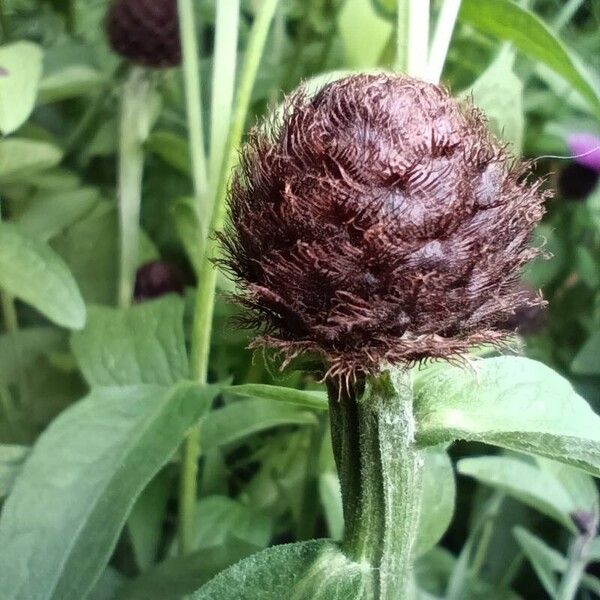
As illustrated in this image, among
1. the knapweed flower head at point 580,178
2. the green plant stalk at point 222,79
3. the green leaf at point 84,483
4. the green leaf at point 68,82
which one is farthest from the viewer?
the knapweed flower head at point 580,178

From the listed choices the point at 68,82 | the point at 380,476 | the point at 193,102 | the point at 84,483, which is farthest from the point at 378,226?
the point at 68,82

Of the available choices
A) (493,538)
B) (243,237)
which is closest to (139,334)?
(243,237)

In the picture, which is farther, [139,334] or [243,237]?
[139,334]

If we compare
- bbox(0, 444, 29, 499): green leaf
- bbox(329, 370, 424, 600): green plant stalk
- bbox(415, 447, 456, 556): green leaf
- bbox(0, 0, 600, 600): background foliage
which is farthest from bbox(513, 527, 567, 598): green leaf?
bbox(0, 444, 29, 499): green leaf

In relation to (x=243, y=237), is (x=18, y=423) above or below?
below

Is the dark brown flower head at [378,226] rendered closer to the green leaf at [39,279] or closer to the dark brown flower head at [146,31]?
the green leaf at [39,279]

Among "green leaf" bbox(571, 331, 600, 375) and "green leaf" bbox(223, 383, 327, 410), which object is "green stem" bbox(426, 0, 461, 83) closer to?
"green leaf" bbox(223, 383, 327, 410)

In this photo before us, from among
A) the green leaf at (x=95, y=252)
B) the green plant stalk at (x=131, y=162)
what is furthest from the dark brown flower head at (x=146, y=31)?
the green leaf at (x=95, y=252)

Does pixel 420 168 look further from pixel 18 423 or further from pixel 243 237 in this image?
pixel 18 423
